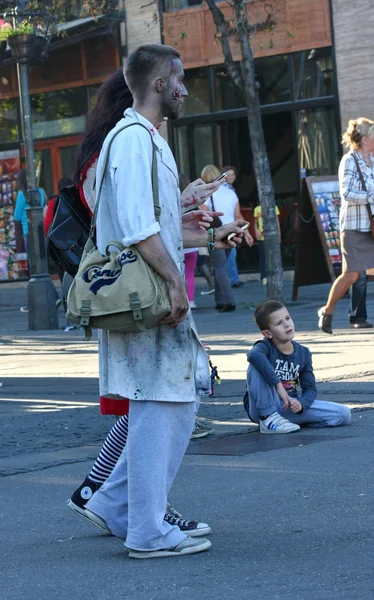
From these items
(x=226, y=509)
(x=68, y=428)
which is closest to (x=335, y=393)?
(x=68, y=428)

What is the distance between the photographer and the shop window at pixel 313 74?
21.8m

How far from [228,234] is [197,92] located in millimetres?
18865

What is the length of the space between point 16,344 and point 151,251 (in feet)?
32.7

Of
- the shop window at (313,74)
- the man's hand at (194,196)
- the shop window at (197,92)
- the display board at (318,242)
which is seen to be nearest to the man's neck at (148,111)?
the man's hand at (194,196)

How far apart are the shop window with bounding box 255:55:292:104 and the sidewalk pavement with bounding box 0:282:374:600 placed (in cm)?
1236

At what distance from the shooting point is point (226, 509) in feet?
18.0

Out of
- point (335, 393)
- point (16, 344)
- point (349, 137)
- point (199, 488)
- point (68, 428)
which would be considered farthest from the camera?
point (16, 344)

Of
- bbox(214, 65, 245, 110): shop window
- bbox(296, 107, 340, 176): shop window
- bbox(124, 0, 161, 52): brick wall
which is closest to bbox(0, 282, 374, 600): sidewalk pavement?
bbox(296, 107, 340, 176): shop window

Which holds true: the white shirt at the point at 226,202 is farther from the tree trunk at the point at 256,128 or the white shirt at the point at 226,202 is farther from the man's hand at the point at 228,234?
the man's hand at the point at 228,234

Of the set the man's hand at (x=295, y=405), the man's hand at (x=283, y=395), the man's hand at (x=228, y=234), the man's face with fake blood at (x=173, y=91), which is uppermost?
the man's face with fake blood at (x=173, y=91)

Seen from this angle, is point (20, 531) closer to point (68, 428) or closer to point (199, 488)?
point (199, 488)

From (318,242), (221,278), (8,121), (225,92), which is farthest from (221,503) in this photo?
(8,121)

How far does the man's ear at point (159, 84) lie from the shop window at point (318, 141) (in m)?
17.4

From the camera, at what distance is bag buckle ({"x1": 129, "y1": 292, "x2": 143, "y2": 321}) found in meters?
4.46
